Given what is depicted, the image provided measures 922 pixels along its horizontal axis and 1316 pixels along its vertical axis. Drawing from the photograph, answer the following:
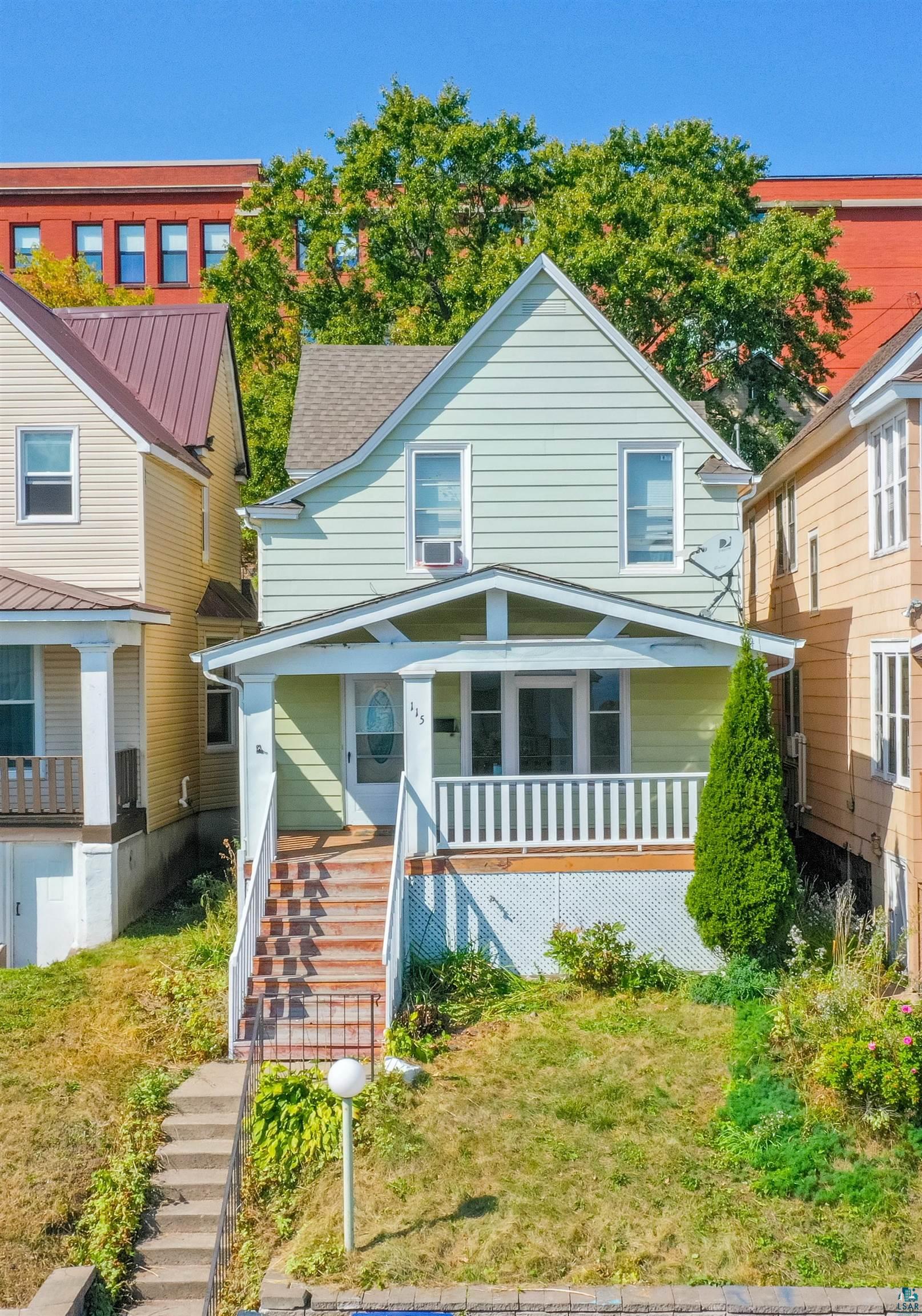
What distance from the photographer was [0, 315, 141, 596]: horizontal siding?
51.1 feet

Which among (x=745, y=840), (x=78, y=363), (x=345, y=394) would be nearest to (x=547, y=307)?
(x=345, y=394)

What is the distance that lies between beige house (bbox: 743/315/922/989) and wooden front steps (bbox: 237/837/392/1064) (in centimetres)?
579

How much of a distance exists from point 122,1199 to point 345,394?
11.3 metres

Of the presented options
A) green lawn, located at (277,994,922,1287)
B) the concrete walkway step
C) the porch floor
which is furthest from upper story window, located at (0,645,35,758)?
green lawn, located at (277,994,922,1287)

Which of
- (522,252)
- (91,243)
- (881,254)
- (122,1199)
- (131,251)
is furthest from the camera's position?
(91,243)

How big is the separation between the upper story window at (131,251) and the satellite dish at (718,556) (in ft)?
105

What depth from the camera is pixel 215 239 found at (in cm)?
4019

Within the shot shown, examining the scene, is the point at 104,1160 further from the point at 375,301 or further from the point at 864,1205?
the point at 375,301

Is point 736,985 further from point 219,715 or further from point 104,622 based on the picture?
point 219,715

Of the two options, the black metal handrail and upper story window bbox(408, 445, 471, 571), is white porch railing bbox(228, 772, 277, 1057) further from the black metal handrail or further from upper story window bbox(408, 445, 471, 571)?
upper story window bbox(408, 445, 471, 571)

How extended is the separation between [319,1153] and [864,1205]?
13.4 ft

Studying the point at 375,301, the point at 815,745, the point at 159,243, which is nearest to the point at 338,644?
the point at 815,745

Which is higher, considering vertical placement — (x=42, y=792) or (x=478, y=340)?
(x=478, y=340)

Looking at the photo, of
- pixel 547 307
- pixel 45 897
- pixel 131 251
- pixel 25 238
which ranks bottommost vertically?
pixel 45 897
